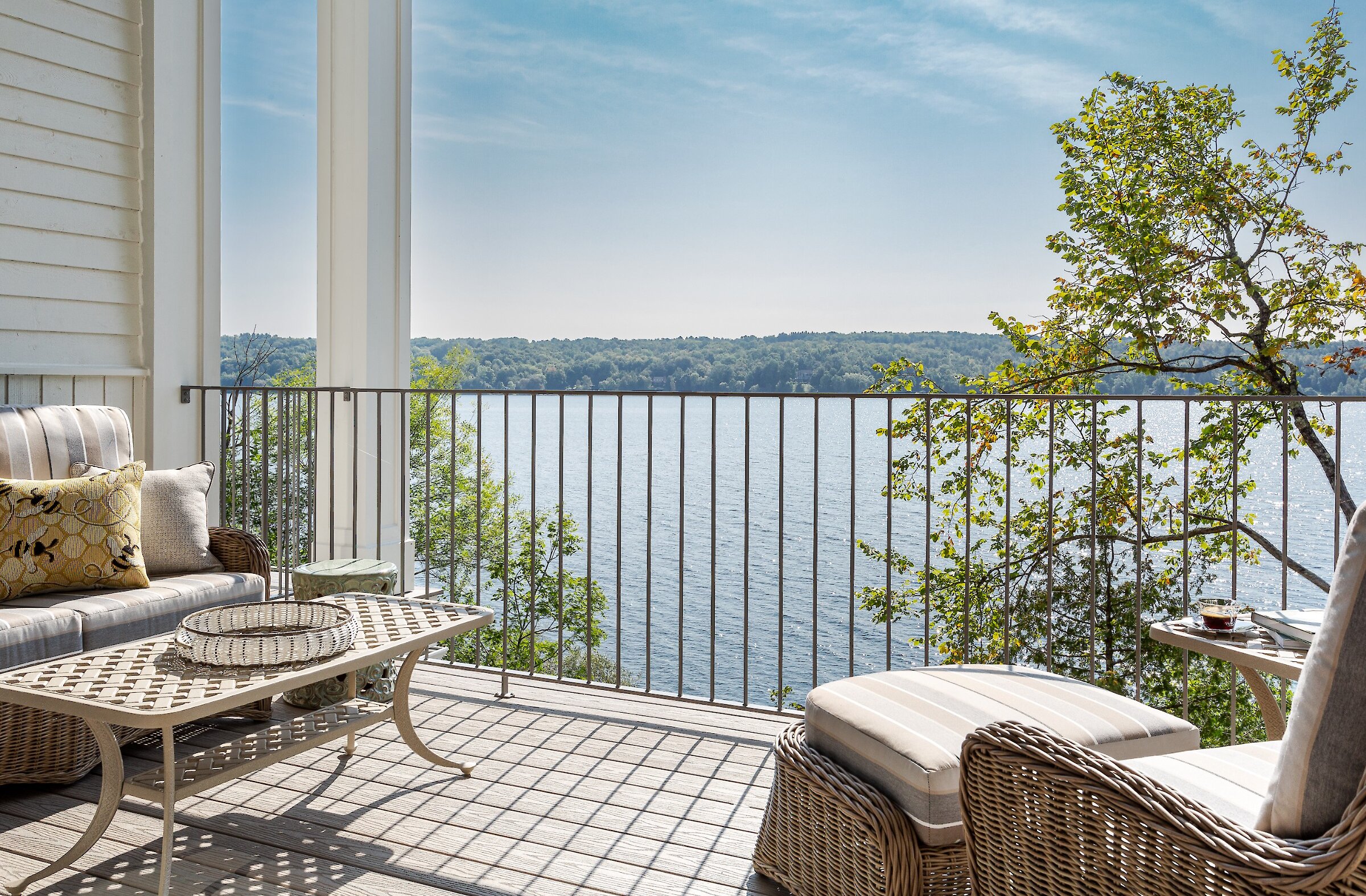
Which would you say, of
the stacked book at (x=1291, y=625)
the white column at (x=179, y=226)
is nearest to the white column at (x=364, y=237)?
the white column at (x=179, y=226)

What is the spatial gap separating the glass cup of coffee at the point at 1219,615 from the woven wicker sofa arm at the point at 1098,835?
76cm

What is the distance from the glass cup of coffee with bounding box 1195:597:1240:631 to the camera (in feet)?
5.98

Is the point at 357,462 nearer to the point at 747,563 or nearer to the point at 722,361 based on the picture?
the point at 747,563

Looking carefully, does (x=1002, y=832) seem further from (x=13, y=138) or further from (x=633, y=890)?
(x=13, y=138)

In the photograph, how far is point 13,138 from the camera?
358 cm

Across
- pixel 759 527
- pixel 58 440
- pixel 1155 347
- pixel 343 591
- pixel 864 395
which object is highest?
pixel 1155 347

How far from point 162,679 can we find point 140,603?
3.31 feet

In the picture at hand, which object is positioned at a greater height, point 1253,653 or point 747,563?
point 1253,653

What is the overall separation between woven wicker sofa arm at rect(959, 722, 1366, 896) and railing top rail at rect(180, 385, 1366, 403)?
1.13 m

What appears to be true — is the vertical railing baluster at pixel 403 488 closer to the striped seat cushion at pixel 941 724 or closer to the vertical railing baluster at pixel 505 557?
the vertical railing baluster at pixel 505 557

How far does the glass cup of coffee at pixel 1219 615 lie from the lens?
1823mm

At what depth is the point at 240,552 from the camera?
10.5 feet

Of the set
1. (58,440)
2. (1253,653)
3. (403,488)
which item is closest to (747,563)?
(403,488)

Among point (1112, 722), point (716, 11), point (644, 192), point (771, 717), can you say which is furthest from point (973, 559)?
point (716, 11)
